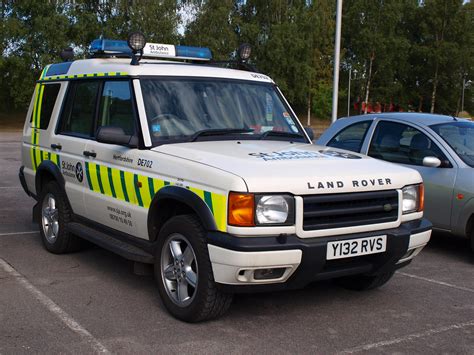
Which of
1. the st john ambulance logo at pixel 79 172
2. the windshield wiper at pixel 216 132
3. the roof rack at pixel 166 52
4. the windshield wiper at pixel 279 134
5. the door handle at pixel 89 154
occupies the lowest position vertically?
the st john ambulance logo at pixel 79 172

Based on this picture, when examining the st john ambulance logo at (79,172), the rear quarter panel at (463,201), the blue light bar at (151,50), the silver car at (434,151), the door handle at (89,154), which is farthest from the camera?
the silver car at (434,151)

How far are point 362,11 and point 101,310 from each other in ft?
158

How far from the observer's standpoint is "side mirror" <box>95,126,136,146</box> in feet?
15.4

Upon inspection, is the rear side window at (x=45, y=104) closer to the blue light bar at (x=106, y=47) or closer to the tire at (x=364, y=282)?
the blue light bar at (x=106, y=47)

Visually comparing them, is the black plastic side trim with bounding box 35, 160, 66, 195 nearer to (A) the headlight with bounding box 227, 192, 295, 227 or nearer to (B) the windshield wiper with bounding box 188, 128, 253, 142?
(B) the windshield wiper with bounding box 188, 128, 253, 142

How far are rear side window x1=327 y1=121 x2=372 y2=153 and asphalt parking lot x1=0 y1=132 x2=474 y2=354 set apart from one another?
1.91m

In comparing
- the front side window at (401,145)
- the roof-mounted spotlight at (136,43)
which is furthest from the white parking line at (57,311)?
the front side window at (401,145)

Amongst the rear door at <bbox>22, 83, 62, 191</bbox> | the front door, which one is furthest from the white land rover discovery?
the front door

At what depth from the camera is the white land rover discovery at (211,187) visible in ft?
12.6

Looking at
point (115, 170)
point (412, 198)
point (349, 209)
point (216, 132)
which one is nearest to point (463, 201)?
point (412, 198)

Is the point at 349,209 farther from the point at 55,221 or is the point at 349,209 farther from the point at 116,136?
the point at 55,221

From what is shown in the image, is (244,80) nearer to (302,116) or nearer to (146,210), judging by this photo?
(146,210)

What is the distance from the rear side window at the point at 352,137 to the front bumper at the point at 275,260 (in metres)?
3.34

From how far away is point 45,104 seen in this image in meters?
6.68
